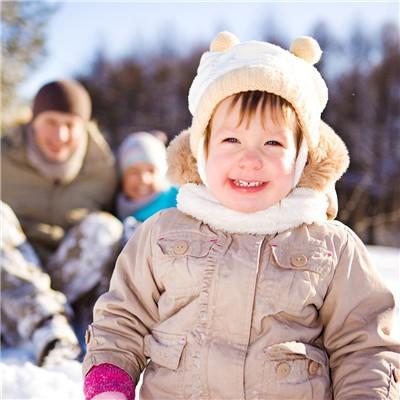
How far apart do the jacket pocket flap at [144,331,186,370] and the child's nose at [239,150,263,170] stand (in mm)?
421

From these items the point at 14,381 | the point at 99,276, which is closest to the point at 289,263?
the point at 14,381

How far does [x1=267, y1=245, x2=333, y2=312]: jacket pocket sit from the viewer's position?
1414 mm

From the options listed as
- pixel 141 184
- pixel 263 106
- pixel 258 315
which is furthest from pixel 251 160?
pixel 141 184

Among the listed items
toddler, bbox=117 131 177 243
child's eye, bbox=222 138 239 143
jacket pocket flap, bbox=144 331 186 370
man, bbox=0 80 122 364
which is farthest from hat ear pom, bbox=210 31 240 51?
toddler, bbox=117 131 177 243

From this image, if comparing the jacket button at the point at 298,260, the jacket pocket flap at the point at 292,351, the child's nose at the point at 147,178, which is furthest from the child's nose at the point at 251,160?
the child's nose at the point at 147,178

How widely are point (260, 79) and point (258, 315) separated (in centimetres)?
54

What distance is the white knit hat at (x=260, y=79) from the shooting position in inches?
57.7

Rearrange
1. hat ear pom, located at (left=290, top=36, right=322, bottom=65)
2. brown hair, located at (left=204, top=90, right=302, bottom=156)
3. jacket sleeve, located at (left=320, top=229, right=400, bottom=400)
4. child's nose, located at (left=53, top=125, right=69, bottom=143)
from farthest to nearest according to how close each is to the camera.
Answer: child's nose, located at (left=53, top=125, right=69, bottom=143)
hat ear pom, located at (left=290, top=36, right=322, bottom=65)
brown hair, located at (left=204, top=90, right=302, bottom=156)
jacket sleeve, located at (left=320, top=229, right=400, bottom=400)

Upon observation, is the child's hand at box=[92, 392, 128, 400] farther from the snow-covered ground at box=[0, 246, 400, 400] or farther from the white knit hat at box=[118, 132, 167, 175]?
the white knit hat at box=[118, 132, 167, 175]

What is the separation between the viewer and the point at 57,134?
3.30 m

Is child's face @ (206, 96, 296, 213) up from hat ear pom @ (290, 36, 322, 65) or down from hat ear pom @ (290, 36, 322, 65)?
down

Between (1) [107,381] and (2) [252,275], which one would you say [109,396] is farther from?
(2) [252,275]

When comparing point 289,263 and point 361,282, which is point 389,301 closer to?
point 361,282

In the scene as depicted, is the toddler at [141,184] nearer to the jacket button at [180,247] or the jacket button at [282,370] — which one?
the jacket button at [180,247]
